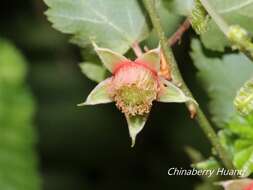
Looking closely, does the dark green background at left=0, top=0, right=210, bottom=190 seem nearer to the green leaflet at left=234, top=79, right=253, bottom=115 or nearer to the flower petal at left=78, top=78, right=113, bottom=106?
the flower petal at left=78, top=78, right=113, bottom=106

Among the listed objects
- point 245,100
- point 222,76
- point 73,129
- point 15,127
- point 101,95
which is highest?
point 101,95

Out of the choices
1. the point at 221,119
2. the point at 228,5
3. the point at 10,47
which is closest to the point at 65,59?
the point at 10,47

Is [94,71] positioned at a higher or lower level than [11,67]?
→ higher

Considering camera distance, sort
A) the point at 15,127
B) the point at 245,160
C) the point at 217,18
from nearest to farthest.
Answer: the point at 217,18
the point at 245,160
the point at 15,127

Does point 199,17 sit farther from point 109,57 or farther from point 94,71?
point 94,71

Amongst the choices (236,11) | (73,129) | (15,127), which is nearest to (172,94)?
(236,11)

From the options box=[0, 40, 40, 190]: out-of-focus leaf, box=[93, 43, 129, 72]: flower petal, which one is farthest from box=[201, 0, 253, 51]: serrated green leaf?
box=[0, 40, 40, 190]: out-of-focus leaf
